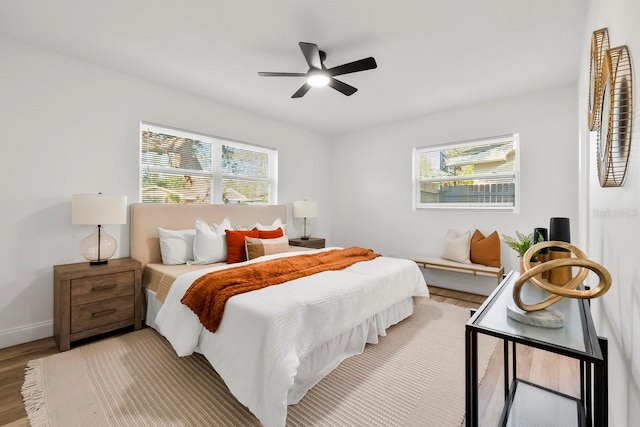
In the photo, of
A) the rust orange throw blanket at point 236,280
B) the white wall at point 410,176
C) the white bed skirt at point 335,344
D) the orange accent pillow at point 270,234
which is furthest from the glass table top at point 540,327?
the white wall at point 410,176

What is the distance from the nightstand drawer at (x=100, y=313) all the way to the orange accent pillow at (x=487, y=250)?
13.4 ft

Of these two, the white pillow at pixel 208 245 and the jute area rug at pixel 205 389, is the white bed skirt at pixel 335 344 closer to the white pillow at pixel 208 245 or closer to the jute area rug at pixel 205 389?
the jute area rug at pixel 205 389

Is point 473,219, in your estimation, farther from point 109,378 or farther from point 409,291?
point 109,378

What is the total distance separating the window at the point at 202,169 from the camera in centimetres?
344

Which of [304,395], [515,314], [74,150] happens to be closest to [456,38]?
[515,314]

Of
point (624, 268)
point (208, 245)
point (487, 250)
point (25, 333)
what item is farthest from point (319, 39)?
point (25, 333)

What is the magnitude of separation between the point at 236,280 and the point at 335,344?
888 millimetres

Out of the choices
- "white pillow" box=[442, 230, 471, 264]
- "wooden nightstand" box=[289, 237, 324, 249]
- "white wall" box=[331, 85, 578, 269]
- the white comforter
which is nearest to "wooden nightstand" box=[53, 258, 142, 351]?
the white comforter

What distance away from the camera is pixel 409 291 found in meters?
2.95

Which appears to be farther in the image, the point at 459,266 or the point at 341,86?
the point at 459,266

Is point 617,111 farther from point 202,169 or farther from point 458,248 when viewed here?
point 202,169

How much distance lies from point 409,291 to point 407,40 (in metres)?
2.35

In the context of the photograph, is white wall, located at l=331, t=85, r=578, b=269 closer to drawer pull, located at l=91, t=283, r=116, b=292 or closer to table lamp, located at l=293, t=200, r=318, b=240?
table lamp, located at l=293, t=200, r=318, b=240

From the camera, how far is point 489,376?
2090 mm
